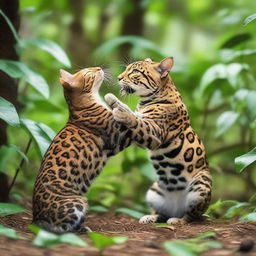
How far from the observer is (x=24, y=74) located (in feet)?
20.2

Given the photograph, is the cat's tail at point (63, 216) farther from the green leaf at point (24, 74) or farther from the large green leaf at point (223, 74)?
the large green leaf at point (223, 74)

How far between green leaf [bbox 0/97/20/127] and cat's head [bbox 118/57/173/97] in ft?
4.37

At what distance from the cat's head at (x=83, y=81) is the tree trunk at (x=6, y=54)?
1001 millimetres

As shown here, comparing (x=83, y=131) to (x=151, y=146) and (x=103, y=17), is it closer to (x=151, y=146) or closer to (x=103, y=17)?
(x=151, y=146)

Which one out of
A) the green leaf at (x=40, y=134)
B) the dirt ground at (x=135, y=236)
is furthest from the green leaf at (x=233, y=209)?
the green leaf at (x=40, y=134)

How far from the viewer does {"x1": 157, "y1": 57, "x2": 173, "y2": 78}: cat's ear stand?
626 cm

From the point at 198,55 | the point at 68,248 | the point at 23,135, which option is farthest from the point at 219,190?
the point at 68,248

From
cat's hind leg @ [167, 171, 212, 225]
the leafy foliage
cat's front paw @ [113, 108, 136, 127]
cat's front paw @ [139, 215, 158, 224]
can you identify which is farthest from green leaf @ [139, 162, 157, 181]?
the leafy foliage

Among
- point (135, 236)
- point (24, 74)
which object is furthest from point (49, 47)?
point (135, 236)

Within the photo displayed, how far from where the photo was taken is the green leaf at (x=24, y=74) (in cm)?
599

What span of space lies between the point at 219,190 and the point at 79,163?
269 inches

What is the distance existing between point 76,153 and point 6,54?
1938 mm

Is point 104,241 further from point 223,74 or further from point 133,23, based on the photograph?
point 133,23

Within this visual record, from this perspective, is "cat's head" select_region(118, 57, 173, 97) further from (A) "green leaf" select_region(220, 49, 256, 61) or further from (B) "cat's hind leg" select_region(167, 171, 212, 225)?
(A) "green leaf" select_region(220, 49, 256, 61)
